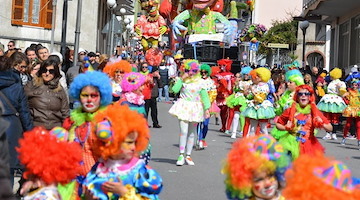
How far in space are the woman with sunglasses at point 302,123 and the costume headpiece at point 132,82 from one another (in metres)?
1.92

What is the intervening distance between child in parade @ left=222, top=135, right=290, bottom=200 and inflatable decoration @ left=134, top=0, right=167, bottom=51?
89.4ft

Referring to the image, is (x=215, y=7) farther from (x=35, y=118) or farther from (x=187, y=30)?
(x=35, y=118)

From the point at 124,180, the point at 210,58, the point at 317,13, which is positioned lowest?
the point at 124,180

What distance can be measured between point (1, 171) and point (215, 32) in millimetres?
24427

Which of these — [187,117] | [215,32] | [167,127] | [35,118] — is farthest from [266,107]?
[215,32]

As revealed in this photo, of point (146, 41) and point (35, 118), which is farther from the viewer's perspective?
point (146, 41)

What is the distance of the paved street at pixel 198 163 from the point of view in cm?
1046

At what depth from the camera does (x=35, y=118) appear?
30.7 ft

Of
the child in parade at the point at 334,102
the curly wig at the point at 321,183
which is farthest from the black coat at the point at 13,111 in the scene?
the child in parade at the point at 334,102

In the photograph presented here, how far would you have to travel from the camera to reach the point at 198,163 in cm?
1320

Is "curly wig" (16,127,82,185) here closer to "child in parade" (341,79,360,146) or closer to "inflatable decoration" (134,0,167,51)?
"child in parade" (341,79,360,146)

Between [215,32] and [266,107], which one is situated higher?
[215,32]

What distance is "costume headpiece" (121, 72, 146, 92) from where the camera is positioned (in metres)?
10.1

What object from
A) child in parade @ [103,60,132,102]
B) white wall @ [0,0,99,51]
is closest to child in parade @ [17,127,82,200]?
child in parade @ [103,60,132,102]
